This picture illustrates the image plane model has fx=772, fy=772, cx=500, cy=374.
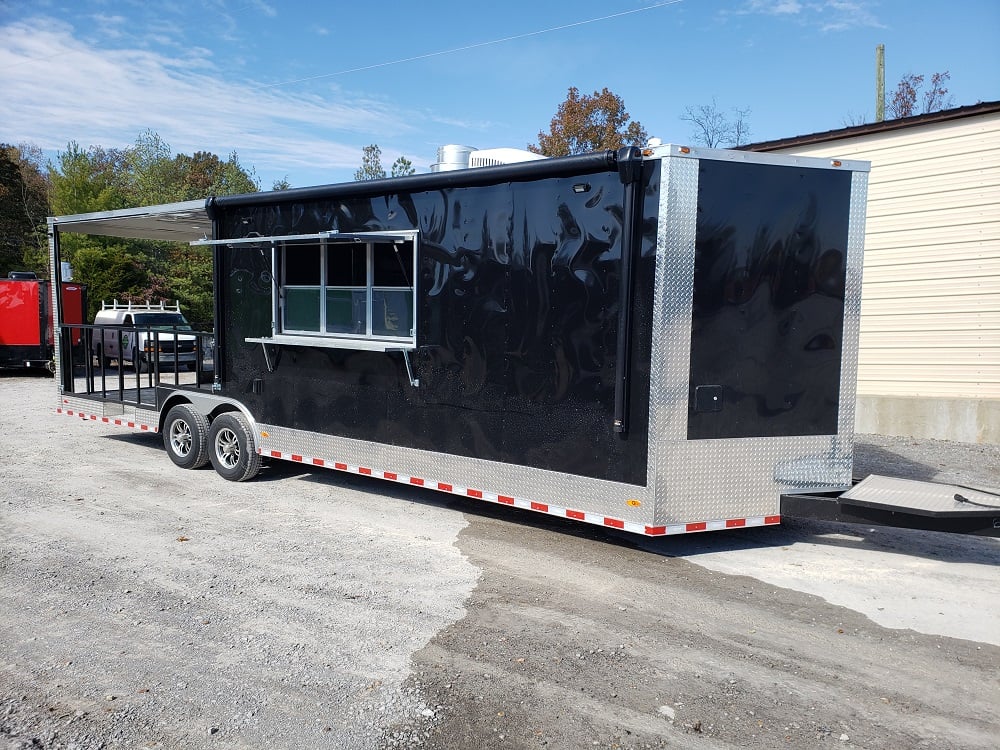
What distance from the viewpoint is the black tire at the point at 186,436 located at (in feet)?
28.3

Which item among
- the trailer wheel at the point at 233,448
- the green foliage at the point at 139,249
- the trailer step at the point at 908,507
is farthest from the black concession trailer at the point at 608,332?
the green foliage at the point at 139,249

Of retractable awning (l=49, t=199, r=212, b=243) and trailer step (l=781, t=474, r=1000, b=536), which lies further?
retractable awning (l=49, t=199, r=212, b=243)

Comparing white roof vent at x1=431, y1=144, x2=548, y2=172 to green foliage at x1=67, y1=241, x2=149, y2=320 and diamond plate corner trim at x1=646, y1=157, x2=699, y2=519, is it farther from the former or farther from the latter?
green foliage at x1=67, y1=241, x2=149, y2=320

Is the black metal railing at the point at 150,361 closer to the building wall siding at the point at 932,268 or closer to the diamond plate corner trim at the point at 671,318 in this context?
the diamond plate corner trim at the point at 671,318

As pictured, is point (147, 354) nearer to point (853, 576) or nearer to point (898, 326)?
point (853, 576)

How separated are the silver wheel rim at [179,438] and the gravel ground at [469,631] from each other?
1517 mm

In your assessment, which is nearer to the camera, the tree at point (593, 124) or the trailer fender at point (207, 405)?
the trailer fender at point (207, 405)

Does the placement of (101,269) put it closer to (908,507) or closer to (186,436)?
(186,436)

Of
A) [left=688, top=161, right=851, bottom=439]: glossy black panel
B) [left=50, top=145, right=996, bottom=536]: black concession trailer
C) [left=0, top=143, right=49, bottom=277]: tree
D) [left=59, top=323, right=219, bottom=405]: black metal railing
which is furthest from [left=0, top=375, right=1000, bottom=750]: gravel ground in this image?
[left=0, top=143, right=49, bottom=277]: tree

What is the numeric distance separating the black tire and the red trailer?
12.5 metres

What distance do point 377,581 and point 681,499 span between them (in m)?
2.22

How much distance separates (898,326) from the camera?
461 inches

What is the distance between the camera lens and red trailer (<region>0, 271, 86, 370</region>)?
19531 millimetres

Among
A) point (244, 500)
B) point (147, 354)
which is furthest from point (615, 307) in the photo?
point (147, 354)
